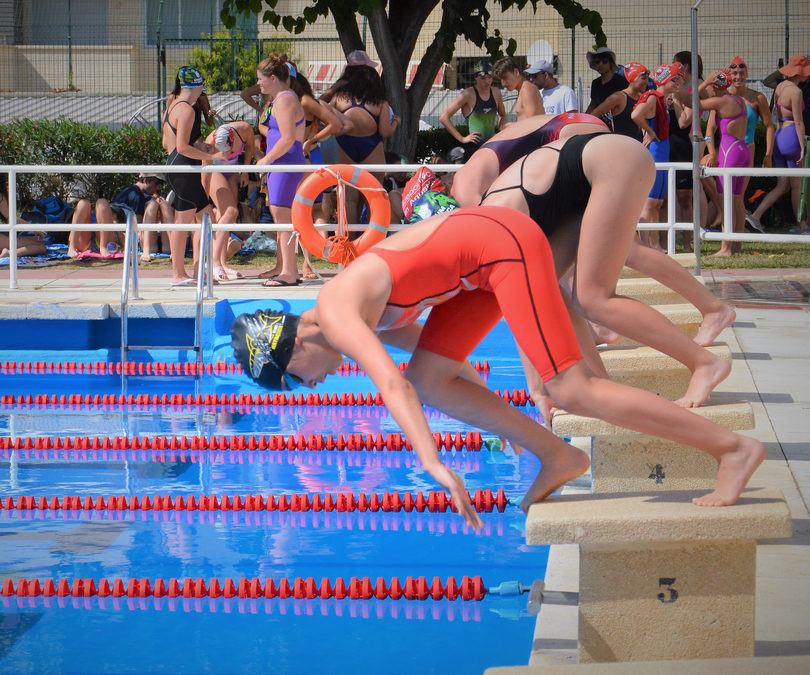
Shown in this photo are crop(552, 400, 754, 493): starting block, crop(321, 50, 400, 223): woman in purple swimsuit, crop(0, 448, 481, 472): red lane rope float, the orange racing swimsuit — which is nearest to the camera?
the orange racing swimsuit

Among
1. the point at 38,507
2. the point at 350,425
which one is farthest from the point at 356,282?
the point at 350,425

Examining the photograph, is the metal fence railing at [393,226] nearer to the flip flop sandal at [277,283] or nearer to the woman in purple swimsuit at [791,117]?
the flip flop sandal at [277,283]

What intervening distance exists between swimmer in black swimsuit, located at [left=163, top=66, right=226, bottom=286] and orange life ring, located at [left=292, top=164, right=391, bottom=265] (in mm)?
1454

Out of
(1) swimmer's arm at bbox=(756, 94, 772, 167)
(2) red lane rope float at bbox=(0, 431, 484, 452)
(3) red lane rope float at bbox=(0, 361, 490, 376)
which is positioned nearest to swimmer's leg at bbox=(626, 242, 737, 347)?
(2) red lane rope float at bbox=(0, 431, 484, 452)

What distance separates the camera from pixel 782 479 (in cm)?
389

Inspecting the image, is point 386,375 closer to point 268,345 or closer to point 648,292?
point 268,345

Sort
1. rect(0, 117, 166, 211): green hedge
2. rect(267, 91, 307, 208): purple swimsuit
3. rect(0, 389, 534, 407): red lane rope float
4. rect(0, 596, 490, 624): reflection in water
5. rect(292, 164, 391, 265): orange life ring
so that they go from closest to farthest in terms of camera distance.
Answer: rect(0, 596, 490, 624): reflection in water → rect(0, 389, 534, 407): red lane rope float → rect(292, 164, 391, 265): orange life ring → rect(267, 91, 307, 208): purple swimsuit → rect(0, 117, 166, 211): green hedge

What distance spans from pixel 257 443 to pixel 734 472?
133 inches

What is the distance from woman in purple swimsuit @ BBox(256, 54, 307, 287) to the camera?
7891mm

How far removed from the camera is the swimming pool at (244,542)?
3.21 m

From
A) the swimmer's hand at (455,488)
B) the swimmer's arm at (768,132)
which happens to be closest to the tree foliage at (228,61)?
the swimmer's arm at (768,132)

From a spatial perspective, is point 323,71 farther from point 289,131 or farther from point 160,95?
point 289,131

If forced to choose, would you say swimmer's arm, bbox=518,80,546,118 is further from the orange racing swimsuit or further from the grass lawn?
the grass lawn

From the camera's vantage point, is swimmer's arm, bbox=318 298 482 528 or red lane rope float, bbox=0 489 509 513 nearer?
swimmer's arm, bbox=318 298 482 528
